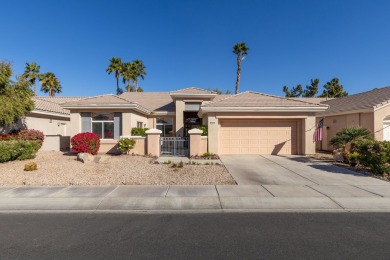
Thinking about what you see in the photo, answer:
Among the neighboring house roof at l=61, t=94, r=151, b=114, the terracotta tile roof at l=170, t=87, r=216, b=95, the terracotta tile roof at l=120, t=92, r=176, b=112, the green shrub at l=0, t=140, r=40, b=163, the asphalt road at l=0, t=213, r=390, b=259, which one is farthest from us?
the terracotta tile roof at l=120, t=92, r=176, b=112

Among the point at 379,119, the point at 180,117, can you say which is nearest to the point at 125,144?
the point at 180,117

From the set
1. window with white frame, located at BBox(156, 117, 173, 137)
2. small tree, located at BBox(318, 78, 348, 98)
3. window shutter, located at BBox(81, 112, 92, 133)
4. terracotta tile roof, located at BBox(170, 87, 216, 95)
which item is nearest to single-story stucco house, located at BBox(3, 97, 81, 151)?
window shutter, located at BBox(81, 112, 92, 133)

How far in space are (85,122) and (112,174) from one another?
8.33 m

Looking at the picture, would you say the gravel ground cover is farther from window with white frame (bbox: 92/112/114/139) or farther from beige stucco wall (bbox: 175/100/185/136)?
beige stucco wall (bbox: 175/100/185/136)

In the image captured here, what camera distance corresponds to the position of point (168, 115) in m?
21.5

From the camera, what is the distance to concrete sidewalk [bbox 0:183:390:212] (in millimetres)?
5746

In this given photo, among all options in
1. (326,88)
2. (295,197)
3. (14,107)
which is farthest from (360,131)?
(326,88)

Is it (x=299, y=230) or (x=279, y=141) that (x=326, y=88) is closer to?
(x=279, y=141)

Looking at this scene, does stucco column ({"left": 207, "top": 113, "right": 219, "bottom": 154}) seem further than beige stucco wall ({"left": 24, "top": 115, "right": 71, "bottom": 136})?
No

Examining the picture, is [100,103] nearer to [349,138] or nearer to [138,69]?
[349,138]

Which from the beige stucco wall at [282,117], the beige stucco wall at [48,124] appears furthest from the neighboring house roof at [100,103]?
the beige stucco wall at [282,117]

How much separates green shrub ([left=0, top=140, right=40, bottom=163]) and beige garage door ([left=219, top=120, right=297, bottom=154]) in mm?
11943

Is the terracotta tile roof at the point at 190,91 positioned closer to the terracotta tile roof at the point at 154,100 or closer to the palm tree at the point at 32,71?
the terracotta tile roof at the point at 154,100

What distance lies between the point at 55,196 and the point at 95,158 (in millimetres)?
5752
